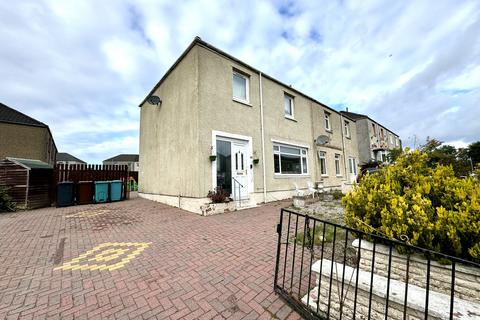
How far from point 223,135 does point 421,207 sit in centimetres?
689

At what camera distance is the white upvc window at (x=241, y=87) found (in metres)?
9.20

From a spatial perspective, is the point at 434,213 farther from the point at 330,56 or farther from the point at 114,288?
the point at 330,56

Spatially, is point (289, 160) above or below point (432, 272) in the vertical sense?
above

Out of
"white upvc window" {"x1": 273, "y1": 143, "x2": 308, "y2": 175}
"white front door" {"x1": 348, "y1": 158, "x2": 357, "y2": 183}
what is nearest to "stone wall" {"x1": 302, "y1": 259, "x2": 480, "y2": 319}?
"white upvc window" {"x1": 273, "y1": 143, "x2": 308, "y2": 175}

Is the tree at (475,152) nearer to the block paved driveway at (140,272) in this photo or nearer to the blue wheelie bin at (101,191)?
the block paved driveway at (140,272)

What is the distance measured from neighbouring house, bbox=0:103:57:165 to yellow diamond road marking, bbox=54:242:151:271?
23.7 metres

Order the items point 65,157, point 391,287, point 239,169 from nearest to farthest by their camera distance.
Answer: point 391,287
point 239,169
point 65,157

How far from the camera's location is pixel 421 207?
1.94 meters

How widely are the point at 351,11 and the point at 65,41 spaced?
1050cm

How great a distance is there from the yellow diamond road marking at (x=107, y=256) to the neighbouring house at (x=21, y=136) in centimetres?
2370

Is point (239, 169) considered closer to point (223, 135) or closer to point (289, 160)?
point (223, 135)

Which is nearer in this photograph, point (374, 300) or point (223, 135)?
point (374, 300)

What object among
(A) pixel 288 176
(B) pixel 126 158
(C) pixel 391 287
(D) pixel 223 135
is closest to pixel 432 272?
(C) pixel 391 287

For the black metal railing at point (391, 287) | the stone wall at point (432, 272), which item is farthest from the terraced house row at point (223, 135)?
the stone wall at point (432, 272)
